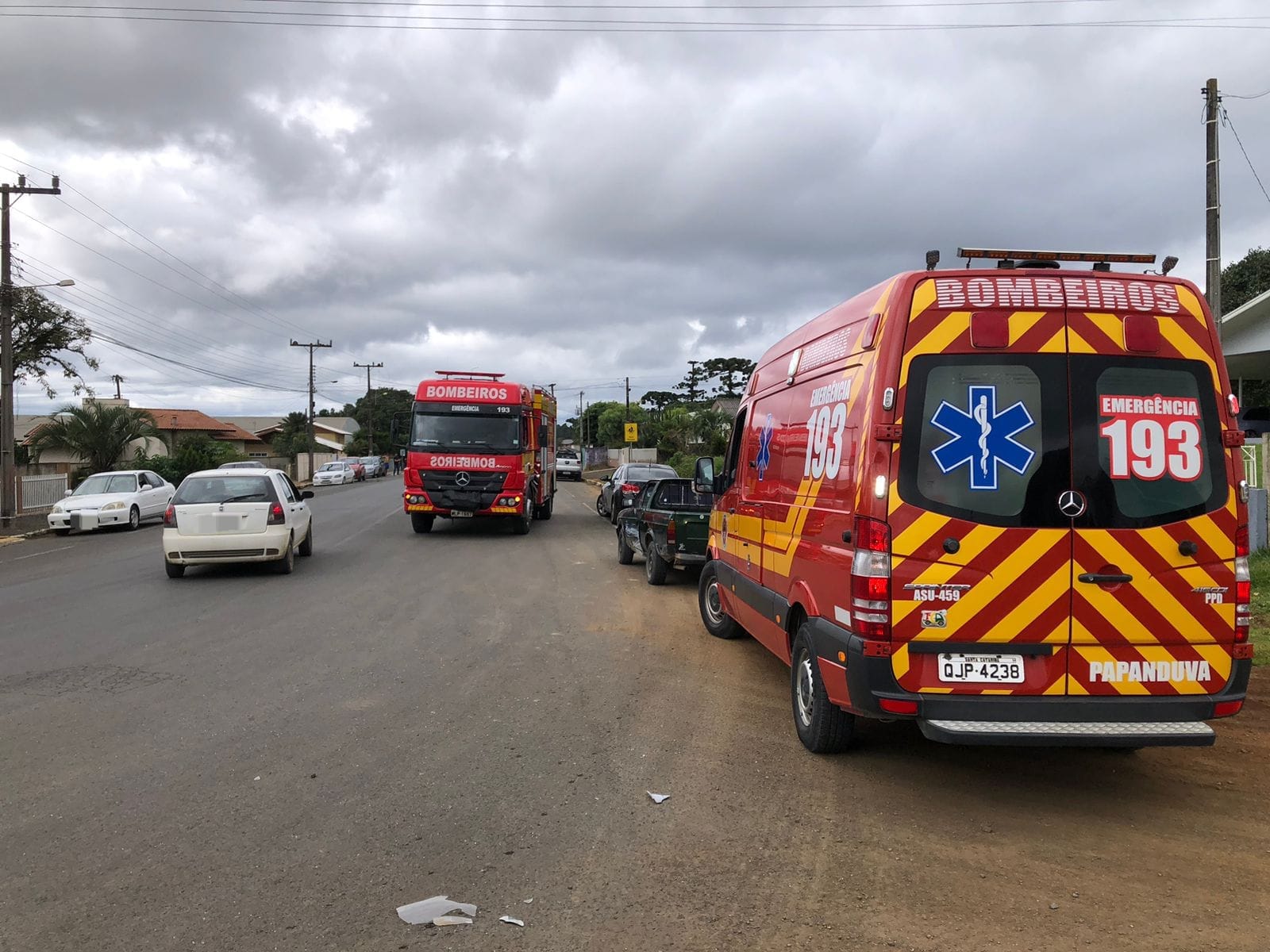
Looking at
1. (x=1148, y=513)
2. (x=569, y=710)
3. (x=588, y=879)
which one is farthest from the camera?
(x=569, y=710)

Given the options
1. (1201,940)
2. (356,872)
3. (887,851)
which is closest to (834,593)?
(887,851)

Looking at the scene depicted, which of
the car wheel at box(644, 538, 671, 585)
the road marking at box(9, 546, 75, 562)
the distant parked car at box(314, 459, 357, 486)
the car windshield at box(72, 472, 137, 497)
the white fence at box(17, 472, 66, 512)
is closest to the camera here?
the car wheel at box(644, 538, 671, 585)

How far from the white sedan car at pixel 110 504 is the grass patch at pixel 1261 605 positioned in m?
20.9

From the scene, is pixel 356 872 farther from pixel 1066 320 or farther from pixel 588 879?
pixel 1066 320

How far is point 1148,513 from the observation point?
15.0ft

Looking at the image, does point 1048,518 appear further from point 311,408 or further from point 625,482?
point 311,408

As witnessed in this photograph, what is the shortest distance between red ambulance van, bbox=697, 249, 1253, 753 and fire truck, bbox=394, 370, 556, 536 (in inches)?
558

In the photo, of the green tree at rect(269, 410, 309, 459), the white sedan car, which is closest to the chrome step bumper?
the white sedan car

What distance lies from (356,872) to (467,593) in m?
7.75

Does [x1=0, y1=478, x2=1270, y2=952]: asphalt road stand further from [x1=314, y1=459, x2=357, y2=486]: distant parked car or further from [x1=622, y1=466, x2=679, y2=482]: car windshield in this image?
[x1=314, y1=459, x2=357, y2=486]: distant parked car

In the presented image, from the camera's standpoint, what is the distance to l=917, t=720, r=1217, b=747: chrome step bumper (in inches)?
174

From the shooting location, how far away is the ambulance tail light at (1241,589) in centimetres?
458

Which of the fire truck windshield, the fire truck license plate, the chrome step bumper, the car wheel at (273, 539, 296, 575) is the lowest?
the car wheel at (273, 539, 296, 575)

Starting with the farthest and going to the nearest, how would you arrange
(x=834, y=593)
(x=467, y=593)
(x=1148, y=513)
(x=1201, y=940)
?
(x=467, y=593)
(x=834, y=593)
(x=1148, y=513)
(x=1201, y=940)
